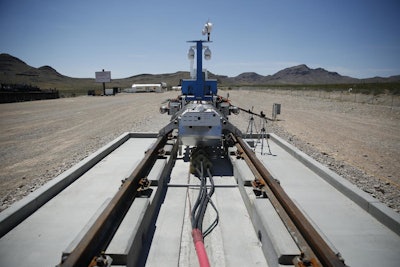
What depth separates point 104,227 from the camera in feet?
11.0

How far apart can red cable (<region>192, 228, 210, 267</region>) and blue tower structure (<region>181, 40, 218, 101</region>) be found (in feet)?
24.4

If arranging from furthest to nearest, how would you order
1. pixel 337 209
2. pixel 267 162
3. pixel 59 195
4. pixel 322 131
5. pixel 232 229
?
pixel 322 131
pixel 267 162
pixel 59 195
pixel 337 209
pixel 232 229

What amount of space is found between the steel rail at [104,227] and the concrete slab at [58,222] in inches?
27.9

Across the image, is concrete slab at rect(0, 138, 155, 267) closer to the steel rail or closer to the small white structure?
the steel rail

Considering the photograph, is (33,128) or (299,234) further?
(33,128)

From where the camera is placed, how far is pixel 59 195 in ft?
17.0

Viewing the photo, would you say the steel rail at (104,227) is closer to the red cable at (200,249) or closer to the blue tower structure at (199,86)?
the red cable at (200,249)

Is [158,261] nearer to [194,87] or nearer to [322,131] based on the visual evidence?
[194,87]

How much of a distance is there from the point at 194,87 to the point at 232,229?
7560mm

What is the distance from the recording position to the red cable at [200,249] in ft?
10.4

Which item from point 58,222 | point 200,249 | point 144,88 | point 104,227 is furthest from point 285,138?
point 144,88

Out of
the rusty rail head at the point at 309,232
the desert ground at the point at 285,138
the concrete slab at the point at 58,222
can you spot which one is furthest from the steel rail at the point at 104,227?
the desert ground at the point at 285,138

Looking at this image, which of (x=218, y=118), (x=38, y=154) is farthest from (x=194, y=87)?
(x=38, y=154)

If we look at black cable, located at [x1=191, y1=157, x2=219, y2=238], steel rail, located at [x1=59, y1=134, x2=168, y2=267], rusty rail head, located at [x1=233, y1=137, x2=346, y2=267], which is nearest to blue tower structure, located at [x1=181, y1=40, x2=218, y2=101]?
black cable, located at [x1=191, y1=157, x2=219, y2=238]
